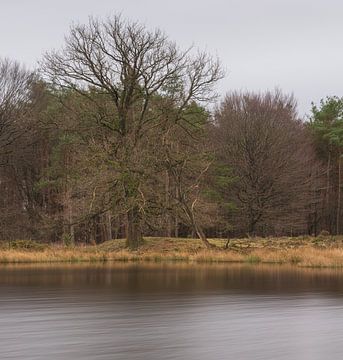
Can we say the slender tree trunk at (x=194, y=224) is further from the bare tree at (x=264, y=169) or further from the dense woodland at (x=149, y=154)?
the bare tree at (x=264, y=169)

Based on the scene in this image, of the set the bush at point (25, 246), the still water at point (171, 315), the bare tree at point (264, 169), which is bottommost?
the still water at point (171, 315)

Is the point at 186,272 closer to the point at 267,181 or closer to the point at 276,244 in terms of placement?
the point at 276,244

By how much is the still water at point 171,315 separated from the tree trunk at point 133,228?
10182 mm

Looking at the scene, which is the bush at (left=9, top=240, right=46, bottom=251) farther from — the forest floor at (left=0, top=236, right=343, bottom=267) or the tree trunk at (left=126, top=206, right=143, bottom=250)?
the tree trunk at (left=126, top=206, right=143, bottom=250)

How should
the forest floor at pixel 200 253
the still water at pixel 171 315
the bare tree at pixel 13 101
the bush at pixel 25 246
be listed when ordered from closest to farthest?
the still water at pixel 171 315, the forest floor at pixel 200 253, the bush at pixel 25 246, the bare tree at pixel 13 101

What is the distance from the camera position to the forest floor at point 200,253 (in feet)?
112

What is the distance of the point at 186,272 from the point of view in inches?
1185

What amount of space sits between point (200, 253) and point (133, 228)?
6145 millimetres

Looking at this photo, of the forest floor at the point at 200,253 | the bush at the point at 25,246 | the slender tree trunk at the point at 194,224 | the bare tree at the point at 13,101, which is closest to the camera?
the forest floor at the point at 200,253

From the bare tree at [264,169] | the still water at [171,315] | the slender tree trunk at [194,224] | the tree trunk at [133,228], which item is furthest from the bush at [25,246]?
the bare tree at [264,169]

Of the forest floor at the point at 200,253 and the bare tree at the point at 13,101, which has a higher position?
the bare tree at the point at 13,101

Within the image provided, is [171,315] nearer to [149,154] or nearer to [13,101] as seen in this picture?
[149,154]

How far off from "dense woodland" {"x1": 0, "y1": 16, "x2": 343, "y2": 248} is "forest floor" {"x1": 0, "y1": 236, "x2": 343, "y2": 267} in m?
1.72

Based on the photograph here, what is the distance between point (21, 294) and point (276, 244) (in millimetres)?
20771
